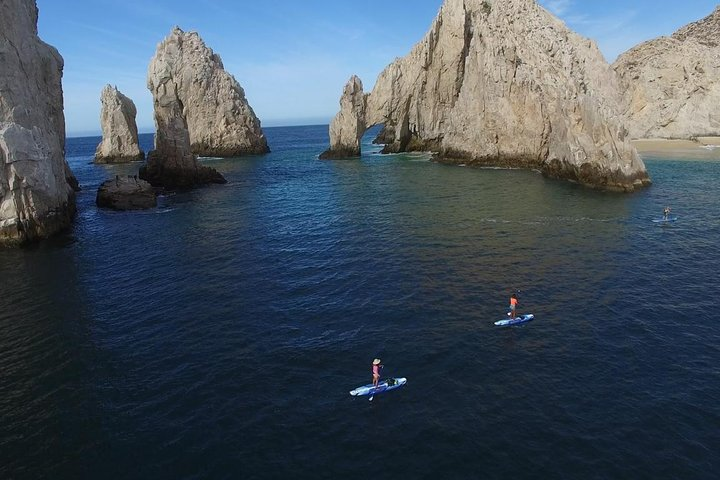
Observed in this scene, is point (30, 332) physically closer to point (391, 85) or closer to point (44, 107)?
point (44, 107)

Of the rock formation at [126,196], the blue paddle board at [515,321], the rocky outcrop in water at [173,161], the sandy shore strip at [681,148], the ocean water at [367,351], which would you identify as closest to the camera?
the ocean water at [367,351]

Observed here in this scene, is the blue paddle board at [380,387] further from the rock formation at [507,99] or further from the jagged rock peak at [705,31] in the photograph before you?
the jagged rock peak at [705,31]

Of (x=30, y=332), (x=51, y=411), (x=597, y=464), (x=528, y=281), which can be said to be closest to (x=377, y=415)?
(x=597, y=464)

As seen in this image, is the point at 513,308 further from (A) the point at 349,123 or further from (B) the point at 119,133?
(B) the point at 119,133

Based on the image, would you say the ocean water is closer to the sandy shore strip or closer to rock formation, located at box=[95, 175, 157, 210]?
rock formation, located at box=[95, 175, 157, 210]

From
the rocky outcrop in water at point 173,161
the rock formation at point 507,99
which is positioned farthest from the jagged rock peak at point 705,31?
the rocky outcrop in water at point 173,161

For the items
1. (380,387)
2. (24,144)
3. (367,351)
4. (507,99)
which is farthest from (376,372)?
(507,99)

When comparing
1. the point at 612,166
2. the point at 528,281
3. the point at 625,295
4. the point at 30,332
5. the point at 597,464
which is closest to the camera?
the point at 597,464

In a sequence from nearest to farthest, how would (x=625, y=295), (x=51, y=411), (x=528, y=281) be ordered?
(x=51, y=411), (x=625, y=295), (x=528, y=281)
